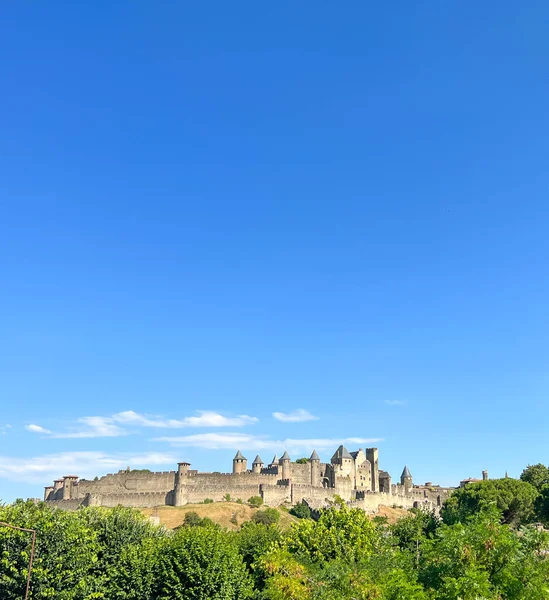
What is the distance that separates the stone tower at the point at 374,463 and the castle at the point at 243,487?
2.03 feet

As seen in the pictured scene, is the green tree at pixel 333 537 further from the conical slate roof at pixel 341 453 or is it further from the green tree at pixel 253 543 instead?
the conical slate roof at pixel 341 453

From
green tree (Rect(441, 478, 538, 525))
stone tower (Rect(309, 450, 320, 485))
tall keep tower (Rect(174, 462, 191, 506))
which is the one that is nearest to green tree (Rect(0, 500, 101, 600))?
green tree (Rect(441, 478, 538, 525))

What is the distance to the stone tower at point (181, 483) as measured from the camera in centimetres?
10372

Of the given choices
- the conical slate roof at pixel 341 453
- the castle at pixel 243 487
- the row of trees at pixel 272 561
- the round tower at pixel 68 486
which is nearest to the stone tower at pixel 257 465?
the castle at pixel 243 487

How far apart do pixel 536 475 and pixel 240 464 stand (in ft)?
190

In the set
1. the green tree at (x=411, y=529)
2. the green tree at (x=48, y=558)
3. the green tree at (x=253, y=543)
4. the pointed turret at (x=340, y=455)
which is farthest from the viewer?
the pointed turret at (x=340, y=455)

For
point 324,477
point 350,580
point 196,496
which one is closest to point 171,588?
point 350,580

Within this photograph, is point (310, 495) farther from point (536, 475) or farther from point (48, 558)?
point (48, 558)

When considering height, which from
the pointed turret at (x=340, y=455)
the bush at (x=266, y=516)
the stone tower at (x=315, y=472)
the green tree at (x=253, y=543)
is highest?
the pointed turret at (x=340, y=455)

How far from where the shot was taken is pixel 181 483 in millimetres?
105375

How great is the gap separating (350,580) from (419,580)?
3.28m

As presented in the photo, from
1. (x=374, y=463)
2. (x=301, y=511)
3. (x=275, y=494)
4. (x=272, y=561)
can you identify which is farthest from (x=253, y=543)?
(x=374, y=463)

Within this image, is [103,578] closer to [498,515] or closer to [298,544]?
[298,544]

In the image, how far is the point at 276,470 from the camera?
4481 inches
